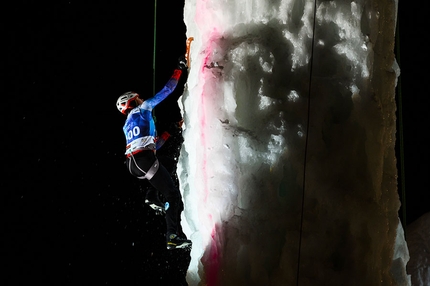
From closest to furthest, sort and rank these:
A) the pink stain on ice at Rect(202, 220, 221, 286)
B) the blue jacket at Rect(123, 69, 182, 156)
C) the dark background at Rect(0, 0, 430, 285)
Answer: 1. the pink stain on ice at Rect(202, 220, 221, 286)
2. the blue jacket at Rect(123, 69, 182, 156)
3. the dark background at Rect(0, 0, 430, 285)

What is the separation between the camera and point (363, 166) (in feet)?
15.2

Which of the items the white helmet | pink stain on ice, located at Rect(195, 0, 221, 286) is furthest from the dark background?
pink stain on ice, located at Rect(195, 0, 221, 286)

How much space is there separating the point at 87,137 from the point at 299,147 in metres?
12.0

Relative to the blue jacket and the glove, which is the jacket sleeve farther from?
A: the glove

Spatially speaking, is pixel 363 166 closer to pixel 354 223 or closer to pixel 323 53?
pixel 354 223

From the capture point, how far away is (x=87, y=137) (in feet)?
52.1

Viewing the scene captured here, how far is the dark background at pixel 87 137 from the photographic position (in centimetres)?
1419

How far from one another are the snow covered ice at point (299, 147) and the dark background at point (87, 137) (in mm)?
8853

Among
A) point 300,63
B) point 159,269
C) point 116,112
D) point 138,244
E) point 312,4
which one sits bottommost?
point 159,269

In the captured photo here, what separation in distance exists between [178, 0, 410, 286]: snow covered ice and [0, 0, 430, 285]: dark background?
885 cm

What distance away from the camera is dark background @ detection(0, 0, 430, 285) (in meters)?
14.2

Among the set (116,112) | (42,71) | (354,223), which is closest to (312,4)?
(354,223)

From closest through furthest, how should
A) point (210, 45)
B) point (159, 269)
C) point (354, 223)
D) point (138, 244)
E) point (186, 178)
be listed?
1. point (354, 223)
2. point (210, 45)
3. point (186, 178)
4. point (138, 244)
5. point (159, 269)

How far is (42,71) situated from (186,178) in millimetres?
11344
